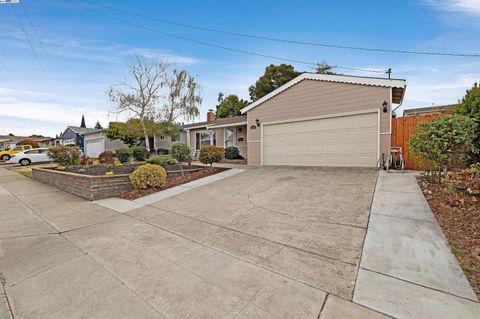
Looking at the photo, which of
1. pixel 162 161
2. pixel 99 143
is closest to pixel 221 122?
pixel 162 161

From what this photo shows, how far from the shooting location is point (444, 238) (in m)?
3.17

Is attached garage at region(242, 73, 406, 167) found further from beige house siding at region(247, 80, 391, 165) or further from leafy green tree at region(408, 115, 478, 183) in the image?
leafy green tree at region(408, 115, 478, 183)

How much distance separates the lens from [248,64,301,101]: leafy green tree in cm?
2555

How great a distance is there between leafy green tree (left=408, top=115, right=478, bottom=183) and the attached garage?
9.32 feet

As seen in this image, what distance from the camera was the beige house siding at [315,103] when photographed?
8562mm

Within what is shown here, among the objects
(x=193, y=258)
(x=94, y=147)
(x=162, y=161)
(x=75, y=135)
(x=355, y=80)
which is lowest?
(x=193, y=258)

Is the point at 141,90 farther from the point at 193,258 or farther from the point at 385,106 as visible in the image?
the point at 193,258

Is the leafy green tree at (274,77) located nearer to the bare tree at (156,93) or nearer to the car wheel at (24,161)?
the bare tree at (156,93)

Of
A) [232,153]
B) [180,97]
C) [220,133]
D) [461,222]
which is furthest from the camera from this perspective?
[180,97]

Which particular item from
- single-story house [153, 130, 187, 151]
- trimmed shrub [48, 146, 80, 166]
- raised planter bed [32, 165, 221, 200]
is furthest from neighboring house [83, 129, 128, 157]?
raised planter bed [32, 165, 221, 200]

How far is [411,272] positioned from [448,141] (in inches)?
167

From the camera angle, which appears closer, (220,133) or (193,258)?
(193,258)

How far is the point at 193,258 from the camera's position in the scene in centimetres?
304

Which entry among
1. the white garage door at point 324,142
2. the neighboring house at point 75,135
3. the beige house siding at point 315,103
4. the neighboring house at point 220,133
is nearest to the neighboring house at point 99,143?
the neighboring house at point 75,135
